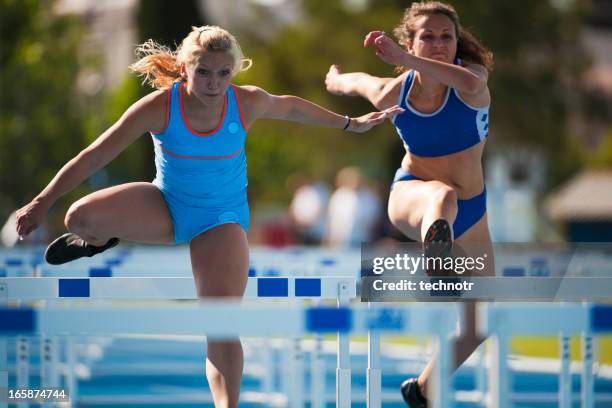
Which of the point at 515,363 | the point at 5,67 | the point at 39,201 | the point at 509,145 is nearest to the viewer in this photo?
the point at 39,201

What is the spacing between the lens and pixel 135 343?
39.2 feet

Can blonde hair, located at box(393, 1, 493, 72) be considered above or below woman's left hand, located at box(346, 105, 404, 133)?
above

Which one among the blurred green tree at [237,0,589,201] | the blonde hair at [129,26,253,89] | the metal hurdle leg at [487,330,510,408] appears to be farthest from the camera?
the blurred green tree at [237,0,589,201]

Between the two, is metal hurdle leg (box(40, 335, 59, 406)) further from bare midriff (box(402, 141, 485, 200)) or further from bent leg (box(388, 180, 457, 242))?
bare midriff (box(402, 141, 485, 200))

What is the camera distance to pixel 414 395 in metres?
5.52

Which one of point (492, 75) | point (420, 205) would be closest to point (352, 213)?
point (420, 205)

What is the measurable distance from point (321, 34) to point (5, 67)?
17.6 m

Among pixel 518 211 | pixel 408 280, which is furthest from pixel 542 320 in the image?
pixel 518 211

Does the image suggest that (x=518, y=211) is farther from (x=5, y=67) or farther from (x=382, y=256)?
(x=382, y=256)

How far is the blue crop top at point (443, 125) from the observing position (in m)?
5.29

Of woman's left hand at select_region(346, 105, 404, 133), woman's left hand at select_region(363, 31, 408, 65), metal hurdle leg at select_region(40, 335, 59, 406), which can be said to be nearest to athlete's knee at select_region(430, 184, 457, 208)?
woman's left hand at select_region(346, 105, 404, 133)

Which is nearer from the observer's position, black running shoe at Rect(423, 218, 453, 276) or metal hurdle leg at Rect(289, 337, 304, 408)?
black running shoe at Rect(423, 218, 453, 276)

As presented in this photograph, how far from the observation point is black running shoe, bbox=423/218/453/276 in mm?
4730

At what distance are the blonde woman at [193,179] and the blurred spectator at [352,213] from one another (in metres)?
9.64
